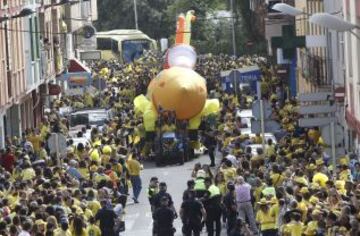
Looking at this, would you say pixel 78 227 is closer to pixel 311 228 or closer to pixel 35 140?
pixel 311 228

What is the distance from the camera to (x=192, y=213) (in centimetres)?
2991

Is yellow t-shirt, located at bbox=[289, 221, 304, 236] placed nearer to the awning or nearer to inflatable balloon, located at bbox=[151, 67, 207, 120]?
inflatable balloon, located at bbox=[151, 67, 207, 120]

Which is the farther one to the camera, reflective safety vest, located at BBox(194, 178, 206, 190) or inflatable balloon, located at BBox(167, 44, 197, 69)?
inflatable balloon, located at BBox(167, 44, 197, 69)

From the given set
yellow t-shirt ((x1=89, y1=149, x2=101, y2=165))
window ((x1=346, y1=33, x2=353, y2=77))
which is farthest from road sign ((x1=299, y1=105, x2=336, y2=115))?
window ((x1=346, y1=33, x2=353, y2=77))

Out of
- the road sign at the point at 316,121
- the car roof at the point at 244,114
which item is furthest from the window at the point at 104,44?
the road sign at the point at 316,121

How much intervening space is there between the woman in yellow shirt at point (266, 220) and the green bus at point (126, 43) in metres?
82.7

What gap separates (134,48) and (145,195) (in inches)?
2923

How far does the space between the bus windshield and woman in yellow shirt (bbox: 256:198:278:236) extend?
84005 mm

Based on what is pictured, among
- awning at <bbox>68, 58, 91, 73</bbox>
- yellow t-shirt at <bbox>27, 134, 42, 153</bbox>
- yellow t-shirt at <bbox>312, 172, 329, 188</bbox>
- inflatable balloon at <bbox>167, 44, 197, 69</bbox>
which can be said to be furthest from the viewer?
awning at <bbox>68, 58, 91, 73</bbox>

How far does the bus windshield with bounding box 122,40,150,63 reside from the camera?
371ft

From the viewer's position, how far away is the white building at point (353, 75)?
121ft

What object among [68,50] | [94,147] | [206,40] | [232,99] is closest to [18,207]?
[94,147]

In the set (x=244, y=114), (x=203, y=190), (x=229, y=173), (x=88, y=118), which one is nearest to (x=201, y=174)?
(x=229, y=173)

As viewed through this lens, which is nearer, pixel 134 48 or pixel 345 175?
pixel 345 175
